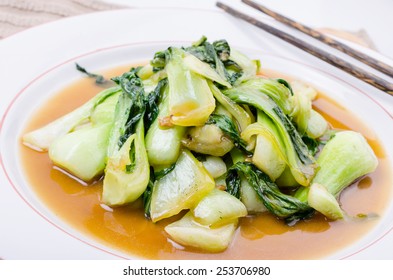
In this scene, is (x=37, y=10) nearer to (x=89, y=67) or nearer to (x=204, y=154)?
(x=89, y=67)

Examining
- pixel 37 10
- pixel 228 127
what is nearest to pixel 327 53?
pixel 228 127

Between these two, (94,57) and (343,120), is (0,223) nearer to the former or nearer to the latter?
(94,57)

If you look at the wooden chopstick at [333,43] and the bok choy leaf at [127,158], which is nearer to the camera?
the bok choy leaf at [127,158]

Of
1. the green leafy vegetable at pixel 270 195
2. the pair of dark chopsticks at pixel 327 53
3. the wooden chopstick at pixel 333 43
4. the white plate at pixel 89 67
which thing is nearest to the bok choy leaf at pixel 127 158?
the white plate at pixel 89 67

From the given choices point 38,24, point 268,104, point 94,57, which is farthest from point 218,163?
point 38,24

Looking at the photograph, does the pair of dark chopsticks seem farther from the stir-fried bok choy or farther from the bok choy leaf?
the bok choy leaf

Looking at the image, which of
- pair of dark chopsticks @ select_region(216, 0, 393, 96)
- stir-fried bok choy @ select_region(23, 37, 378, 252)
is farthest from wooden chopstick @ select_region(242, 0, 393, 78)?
stir-fried bok choy @ select_region(23, 37, 378, 252)

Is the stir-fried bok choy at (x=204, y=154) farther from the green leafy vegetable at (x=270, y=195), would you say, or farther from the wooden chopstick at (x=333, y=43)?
the wooden chopstick at (x=333, y=43)
